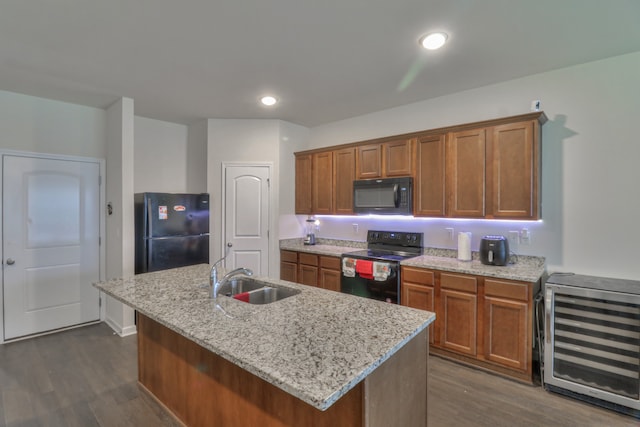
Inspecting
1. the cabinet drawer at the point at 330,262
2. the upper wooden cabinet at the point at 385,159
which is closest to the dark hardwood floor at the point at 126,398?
the cabinet drawer at the point at 330,262

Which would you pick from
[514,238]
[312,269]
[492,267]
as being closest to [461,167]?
[514,238]

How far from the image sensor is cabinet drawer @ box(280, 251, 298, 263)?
4.21 meters

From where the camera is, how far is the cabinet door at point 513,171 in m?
2.66

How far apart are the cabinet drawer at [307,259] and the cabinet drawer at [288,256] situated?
0.24 feet

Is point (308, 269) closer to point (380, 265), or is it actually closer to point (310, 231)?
point (310, 231)

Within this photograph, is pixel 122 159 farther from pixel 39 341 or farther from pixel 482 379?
pixel 482 379

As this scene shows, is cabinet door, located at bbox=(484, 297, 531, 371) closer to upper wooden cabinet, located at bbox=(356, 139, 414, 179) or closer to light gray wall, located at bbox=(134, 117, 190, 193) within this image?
upper wooden cabinet, located at bbox=(356, 139, 414, 179)

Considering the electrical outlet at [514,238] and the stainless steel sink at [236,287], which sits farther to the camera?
the electrical outlet at [514,238]

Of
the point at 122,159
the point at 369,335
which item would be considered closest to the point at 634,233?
the point at 369,335

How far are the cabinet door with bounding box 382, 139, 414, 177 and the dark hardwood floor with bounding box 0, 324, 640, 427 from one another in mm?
1957

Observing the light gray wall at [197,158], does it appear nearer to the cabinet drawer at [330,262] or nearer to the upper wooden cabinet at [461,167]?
the upper wooden cabinet at [461,167]

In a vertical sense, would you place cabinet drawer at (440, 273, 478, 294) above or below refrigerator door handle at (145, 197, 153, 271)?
below

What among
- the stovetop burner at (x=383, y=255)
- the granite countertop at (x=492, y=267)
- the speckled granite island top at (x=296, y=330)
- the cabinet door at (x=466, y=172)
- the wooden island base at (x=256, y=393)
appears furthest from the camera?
the stovetop burner at (x=383, y=255)

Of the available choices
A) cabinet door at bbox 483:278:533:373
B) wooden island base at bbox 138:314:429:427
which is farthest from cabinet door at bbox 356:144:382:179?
wooden island base at bbox 138:314:429:427
